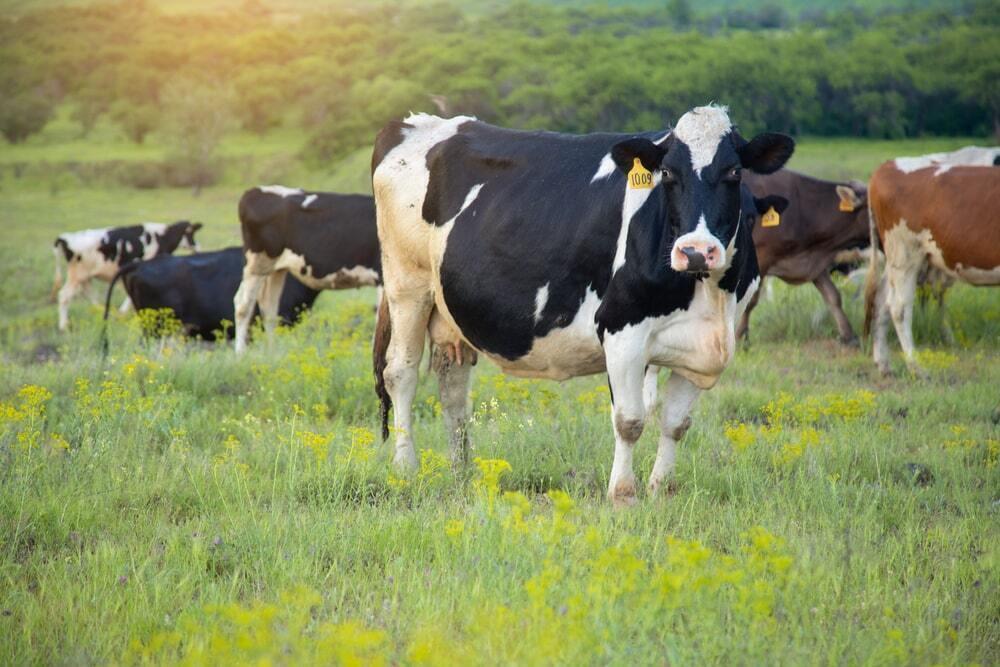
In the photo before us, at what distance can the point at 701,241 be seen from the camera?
18.1 ft

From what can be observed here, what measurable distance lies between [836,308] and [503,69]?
69.3 m

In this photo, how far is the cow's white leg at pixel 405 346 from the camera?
762 centimetres

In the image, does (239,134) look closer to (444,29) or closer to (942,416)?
(444,29)

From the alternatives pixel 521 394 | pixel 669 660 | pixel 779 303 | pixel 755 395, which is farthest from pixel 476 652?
pixel 779 303

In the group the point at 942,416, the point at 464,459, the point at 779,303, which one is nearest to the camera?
the point at 464,459

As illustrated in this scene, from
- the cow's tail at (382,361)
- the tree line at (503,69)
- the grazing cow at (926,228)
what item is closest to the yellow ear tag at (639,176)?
the cow's tail at (382,361)

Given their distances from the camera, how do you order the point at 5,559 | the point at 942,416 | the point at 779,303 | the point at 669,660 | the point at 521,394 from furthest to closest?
the point at 779,303, the point at 942,416, the point at 521,394, the point at 5,559, the point at 669,660

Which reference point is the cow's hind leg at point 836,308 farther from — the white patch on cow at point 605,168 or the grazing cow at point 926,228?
the white patch on cow at point 605,168

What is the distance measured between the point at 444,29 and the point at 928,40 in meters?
57.9

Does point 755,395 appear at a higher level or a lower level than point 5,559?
lower

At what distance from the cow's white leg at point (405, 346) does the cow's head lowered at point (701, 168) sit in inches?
82.2

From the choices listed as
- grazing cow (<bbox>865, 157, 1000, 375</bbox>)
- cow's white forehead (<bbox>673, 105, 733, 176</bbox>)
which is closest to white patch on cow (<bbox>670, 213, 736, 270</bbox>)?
cow's white forehead (<bbox>673, 105, 733, 176</bbox>)

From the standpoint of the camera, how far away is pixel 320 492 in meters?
5.89

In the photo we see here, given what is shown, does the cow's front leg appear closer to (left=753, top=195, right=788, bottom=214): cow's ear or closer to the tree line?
(left=753, top=195, right=788, bottom=214): cow's ear
